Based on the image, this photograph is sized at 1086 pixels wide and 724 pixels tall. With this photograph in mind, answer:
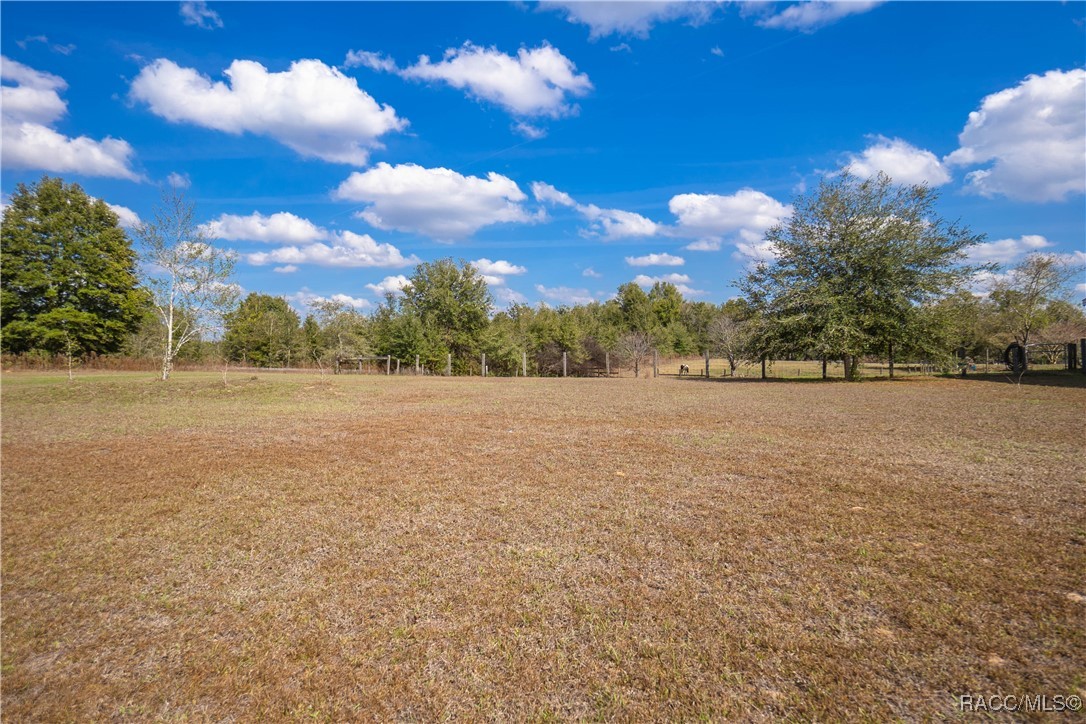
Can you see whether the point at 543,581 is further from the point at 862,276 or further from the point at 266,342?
the point at 266,342

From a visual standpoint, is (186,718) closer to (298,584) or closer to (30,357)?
(298,584)

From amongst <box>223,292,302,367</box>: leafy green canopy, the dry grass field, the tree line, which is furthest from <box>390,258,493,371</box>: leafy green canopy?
the dry grass field

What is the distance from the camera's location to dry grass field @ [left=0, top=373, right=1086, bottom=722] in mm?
2229

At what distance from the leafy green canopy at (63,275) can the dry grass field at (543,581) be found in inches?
1238

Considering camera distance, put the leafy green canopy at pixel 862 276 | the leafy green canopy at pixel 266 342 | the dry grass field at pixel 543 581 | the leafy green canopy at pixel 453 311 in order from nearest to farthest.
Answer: the dry grass field at pixel 543 581 < the leafy green canopy at pixel 862 276 < the leafy green canopy at pixel 453 311 < the leafy green canopy at pixel 266 342

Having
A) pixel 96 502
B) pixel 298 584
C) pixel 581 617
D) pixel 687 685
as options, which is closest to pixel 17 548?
pixel 96 502

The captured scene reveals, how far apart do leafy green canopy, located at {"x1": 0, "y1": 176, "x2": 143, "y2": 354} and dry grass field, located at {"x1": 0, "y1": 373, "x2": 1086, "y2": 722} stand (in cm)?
3145

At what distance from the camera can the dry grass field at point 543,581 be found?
2.23m

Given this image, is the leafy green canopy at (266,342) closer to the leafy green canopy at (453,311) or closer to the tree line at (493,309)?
the tree line at (493,309)

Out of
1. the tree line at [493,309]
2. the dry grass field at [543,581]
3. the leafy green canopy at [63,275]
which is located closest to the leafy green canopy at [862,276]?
the tree line at [493,309]

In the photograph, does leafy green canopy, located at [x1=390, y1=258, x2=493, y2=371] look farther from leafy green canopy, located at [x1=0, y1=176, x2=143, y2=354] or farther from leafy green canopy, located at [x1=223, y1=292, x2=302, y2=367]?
leafy green canopy, located at [x1=0, y1=176, x2=143, y2=354]

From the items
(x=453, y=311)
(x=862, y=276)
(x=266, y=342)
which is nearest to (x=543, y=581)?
(x=862, y=276)

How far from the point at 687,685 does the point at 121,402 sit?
17419mm

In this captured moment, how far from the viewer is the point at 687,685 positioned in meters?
2.24
